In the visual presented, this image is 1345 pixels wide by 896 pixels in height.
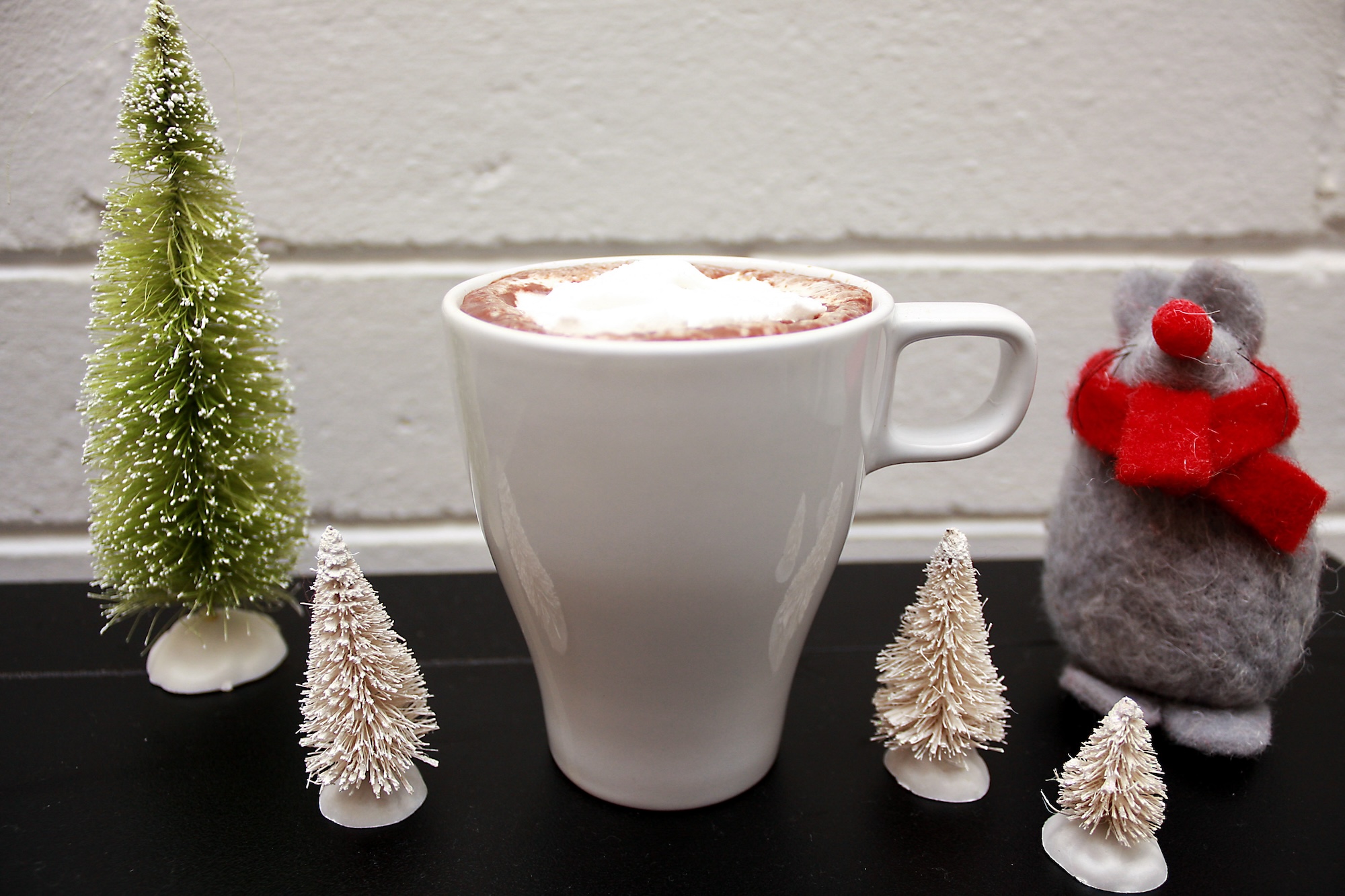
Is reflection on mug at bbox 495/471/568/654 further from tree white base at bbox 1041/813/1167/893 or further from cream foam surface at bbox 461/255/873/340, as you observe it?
tree white base at bbox 1041/813/1167/893

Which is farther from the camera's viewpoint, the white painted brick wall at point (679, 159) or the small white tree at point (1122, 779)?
the white painted brick wall at point (679, 159)

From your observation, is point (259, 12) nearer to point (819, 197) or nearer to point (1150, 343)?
point (819, 197)

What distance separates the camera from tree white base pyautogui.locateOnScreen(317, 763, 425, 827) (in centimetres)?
41

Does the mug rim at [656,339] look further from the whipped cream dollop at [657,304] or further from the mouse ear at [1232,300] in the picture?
the mouse ear at [1232,300]

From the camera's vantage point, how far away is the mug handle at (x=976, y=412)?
0.41 meters

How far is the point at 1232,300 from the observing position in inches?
17.2

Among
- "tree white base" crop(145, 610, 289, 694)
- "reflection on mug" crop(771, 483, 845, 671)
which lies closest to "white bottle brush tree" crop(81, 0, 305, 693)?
"tree white base" crop(145, 610, 289, 694)

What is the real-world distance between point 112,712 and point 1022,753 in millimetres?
435

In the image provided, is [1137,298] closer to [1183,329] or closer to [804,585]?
[1183,329]

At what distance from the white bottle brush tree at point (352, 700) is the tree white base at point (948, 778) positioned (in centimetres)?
21

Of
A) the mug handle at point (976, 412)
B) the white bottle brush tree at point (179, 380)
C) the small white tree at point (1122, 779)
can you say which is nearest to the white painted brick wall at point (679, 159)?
the white bottle brush tree at point (179, 380)

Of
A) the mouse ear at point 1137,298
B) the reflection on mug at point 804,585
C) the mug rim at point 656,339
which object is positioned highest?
the mug rim at point 656,339

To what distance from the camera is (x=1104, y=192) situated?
27.3 inches

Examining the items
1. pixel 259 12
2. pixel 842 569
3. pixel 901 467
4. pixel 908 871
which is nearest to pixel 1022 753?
pixel 908 871
